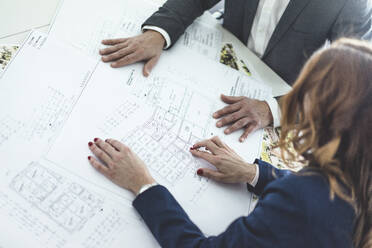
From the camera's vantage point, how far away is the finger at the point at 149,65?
0.99 m

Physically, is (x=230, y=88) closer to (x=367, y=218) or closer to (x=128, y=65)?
(x=128, y=65)

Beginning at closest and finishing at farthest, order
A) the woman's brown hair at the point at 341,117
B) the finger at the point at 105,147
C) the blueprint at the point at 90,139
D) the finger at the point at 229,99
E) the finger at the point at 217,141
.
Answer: the woman's brown hair at the point at 341,117 < the blueprint at the point at 90,139 < the finger at the point at 105,147 < the finger at the point at 217,141 < the finger at the point at 229,99

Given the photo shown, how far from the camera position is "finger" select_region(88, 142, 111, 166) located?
783mm

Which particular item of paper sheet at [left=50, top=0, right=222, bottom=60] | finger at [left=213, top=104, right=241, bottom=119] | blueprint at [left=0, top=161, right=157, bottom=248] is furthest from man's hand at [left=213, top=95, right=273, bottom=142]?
blueprint at [left=0, top=161, right=157, bottom=248]

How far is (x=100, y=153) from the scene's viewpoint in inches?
31.1

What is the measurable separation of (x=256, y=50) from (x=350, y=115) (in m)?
0.75

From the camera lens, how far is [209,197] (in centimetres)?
82

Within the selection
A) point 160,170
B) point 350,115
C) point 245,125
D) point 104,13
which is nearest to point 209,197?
point 160,170

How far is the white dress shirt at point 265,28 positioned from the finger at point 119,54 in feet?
0.45

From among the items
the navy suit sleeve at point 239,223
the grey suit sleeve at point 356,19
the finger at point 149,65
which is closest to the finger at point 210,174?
the navy suit sleeve at point 239,223

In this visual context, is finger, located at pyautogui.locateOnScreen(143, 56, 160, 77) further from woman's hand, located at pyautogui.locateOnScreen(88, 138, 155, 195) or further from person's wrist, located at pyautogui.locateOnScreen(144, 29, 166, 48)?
woman's hand, located at pyautogui.locateOnScreen(88, 138, 155, 195)

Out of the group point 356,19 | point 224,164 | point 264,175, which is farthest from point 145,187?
point 356,19

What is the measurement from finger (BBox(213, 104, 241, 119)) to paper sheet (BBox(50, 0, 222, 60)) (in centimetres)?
23

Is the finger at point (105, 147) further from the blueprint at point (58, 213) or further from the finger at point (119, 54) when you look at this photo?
the finger at point (119, 54)
